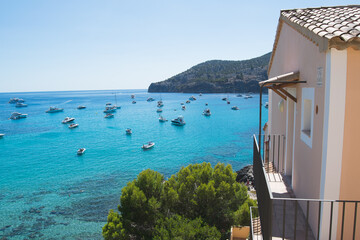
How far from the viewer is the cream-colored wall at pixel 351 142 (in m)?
3.90

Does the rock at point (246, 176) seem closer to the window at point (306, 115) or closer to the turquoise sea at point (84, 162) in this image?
the turquoise sea at point (84, 162)

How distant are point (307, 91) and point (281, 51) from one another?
3.54m

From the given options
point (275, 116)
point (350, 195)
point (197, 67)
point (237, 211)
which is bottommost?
point (237, 211)

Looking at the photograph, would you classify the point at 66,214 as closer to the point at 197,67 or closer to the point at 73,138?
the point at 73,138

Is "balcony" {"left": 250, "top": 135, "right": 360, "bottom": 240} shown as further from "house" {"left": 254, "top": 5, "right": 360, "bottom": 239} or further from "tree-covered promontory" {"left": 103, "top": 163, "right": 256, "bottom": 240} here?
"tree-covered promontory" {"left": 103, "top": 163, "right": 256, "bottom": 240}

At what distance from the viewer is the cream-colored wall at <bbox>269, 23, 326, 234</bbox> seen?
15.2 feet

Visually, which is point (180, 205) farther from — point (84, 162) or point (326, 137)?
point (84, 162)

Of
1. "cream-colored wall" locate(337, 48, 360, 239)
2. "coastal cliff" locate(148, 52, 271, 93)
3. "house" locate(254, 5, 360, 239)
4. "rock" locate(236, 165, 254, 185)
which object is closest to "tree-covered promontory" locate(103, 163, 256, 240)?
"house" locate(254, 5, 360, 239)

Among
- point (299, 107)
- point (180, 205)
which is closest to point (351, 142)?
point (299, 107)

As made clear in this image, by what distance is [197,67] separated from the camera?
632ft

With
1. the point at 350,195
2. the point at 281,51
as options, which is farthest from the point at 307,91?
the point at 281,51

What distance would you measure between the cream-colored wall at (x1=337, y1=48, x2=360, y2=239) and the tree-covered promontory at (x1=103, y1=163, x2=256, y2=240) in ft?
23.6

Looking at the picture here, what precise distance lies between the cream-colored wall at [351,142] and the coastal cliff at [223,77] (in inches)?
5205

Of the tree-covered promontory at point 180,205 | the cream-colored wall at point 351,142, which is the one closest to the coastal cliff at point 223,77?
the tree-covered promontory at point 180,205
